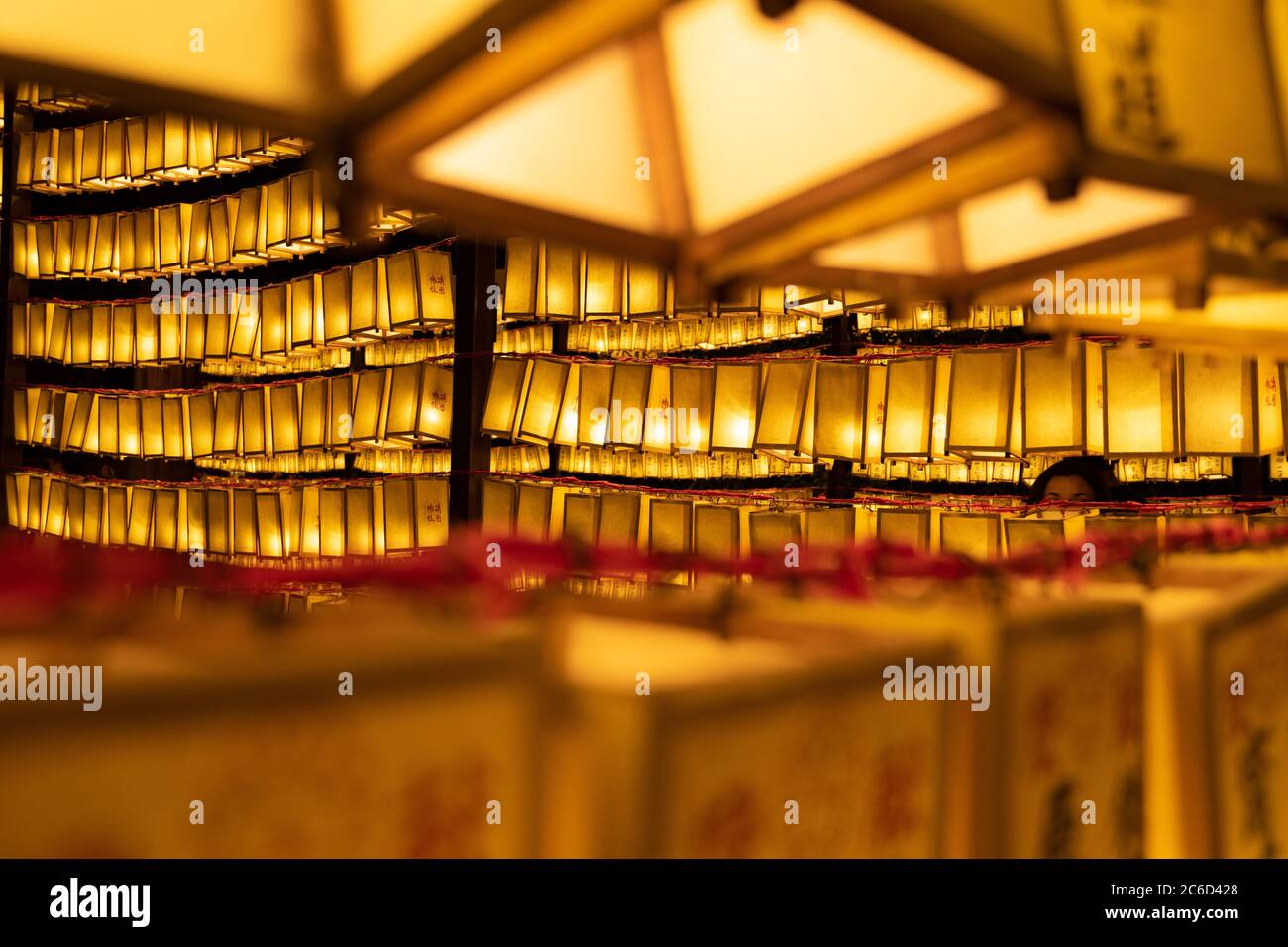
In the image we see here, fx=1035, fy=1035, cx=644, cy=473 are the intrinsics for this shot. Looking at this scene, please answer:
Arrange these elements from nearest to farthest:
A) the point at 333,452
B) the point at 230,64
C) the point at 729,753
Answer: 1. the point at 729,753
2. the point at 230,64
3. the point at 333,452

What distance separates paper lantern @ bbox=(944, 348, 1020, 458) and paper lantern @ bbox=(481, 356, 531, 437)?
80.5 inches

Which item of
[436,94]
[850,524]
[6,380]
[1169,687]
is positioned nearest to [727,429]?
[850,524]

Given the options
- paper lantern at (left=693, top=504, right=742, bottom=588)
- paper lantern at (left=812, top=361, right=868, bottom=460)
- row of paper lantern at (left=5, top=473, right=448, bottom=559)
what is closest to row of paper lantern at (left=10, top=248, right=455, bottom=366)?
row of paper lantern at (left=5, top=473, right=448, bottom=559)

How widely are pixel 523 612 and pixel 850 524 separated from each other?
136 inches

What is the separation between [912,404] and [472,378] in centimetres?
218

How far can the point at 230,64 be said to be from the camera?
895 millimetres

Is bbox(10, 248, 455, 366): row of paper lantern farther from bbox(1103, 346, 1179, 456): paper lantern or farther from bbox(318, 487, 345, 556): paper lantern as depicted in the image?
bbox(1103, 346, 1179, 456): paper lantern

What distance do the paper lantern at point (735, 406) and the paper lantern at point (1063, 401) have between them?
1.13 metres

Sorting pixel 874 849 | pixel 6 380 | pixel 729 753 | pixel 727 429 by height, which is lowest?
A: pixel 874 849

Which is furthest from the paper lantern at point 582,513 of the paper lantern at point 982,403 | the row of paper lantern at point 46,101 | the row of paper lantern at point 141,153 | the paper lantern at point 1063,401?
the row of paper lantern at point 46,101

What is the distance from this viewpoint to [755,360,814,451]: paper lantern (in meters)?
4.04

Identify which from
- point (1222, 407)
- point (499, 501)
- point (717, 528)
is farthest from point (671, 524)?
point (1222, 407)

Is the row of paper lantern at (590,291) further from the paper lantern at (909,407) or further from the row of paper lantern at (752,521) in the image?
the row of paper lantern at (752,521)
